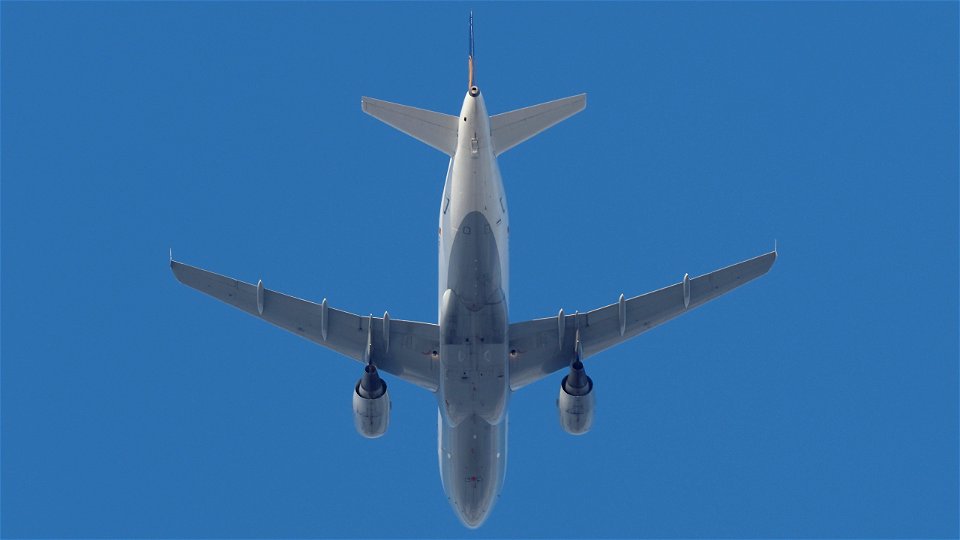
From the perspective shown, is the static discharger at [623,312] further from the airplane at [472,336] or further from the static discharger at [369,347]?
the static discharger at [369,347]

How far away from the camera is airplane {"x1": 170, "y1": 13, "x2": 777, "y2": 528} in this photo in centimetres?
5550

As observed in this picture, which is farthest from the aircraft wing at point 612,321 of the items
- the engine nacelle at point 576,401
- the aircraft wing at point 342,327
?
the aircraft wing at point 342,327

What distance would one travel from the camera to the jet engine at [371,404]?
5734cm

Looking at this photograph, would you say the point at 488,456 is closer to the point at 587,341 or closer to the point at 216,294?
the point at 587,341

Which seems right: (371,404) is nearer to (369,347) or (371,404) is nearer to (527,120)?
(369,347)

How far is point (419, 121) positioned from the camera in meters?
55.6

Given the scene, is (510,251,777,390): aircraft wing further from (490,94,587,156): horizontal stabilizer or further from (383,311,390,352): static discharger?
(490,94,587,156): horizontal stabilizer

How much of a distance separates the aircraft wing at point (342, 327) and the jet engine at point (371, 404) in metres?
0.87

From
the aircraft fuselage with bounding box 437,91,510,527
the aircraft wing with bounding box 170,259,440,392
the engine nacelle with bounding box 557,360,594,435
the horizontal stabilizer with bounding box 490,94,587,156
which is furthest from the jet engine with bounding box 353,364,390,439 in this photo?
the horizontal stabilizer with bounding box 490,94,587,156

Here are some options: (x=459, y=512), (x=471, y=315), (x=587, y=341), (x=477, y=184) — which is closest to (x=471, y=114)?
(x=477, y=184)

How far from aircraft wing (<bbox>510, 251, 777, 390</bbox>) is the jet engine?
4.50 metres

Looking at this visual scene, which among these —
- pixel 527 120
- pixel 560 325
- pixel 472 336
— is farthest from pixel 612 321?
pixel 527 120

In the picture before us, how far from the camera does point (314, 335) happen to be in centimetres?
5847

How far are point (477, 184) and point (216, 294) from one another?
11.2 metres
